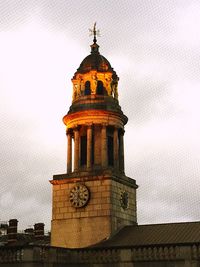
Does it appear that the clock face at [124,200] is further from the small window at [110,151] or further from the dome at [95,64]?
the dome at [95,64]

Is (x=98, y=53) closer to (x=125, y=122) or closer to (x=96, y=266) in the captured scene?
(x=125, y=122)

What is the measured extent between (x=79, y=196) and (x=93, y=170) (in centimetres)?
244

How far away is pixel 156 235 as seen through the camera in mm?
40625

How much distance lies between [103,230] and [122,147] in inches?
331

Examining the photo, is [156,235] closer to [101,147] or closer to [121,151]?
[101,147]

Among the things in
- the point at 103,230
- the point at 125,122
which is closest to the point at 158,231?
the point at 103,230

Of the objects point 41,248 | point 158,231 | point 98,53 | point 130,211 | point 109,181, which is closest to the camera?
point 41,248

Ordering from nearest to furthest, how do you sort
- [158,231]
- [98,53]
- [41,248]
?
[41,248] < [158,231] < [98,53]

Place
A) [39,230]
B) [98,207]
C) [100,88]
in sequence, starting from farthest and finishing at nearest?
[39,230]
[100,88]
[98,207]

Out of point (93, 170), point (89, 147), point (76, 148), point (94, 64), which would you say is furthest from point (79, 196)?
point (94, 64)

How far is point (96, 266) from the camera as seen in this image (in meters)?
38.4

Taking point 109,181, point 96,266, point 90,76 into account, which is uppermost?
point 90,76

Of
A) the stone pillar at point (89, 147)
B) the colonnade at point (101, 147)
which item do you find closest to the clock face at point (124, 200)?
the colonnade at point (101, 147)

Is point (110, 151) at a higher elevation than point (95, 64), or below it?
below
